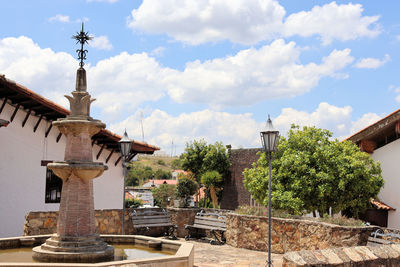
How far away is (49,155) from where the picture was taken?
1642 cm

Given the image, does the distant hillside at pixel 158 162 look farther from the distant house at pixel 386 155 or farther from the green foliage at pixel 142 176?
the distant house at pixel 386 155

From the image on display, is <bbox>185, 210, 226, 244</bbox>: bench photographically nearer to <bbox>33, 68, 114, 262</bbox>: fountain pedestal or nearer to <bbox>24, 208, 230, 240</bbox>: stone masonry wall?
<bbox>24, 208, 230, 240</bbox>: stone masonry wall

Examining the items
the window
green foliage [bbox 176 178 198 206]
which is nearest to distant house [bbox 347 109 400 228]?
green foliage [bbox 176 178 198 206]

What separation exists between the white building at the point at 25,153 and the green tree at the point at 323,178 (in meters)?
7.44

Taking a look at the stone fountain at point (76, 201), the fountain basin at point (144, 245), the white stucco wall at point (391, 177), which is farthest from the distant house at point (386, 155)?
the stone fountain at point (76, 201)

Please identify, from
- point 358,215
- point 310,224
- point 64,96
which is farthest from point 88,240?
point 358,215

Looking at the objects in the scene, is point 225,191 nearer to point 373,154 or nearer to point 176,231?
point 373,154

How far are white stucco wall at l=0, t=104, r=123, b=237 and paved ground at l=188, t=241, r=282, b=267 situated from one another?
693 cm

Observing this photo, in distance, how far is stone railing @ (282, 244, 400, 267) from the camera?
5.55 m

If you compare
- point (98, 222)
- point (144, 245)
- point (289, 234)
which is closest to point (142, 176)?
point (98, 222)

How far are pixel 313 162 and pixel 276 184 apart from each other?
1.95m

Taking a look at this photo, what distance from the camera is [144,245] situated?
9.70 m

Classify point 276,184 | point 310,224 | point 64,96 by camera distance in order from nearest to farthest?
point 64,96 → point 310,224 → point 276,184

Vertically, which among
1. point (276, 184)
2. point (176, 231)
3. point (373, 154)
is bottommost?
point (176, 231)
